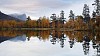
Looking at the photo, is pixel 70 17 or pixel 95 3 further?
pixel 70 17

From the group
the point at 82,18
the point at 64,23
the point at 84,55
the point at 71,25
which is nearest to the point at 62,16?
the point at 64,23

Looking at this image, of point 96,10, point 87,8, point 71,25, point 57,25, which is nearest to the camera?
point 96,10

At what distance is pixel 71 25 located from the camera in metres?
175

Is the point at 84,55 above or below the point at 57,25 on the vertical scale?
below

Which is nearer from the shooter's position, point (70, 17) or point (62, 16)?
point (70, 17)

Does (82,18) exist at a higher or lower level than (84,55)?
higher

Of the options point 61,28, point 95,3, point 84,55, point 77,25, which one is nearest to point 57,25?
point 61,28

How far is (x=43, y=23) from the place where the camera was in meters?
199

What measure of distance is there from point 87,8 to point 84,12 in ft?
7.87

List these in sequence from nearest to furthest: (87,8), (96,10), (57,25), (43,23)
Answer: (96,10) → (87,8) → (57,25) → (43,23)

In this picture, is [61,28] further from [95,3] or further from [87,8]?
[95,3]

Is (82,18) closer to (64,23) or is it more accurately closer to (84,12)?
(84,12)

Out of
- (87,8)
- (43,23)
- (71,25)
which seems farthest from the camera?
(43,23)

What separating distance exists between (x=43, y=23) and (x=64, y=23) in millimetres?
14642
